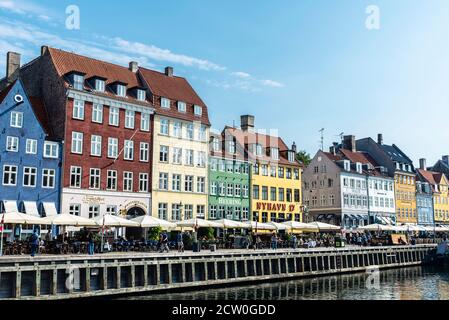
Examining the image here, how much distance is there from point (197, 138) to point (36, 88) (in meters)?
16.6

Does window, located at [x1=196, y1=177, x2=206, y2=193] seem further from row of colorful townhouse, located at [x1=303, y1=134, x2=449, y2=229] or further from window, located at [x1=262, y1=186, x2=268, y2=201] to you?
row of colorful townhouse, located at [x1=303, y1=134, x2=449, y2=229]

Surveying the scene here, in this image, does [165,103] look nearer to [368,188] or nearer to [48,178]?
[48,178]

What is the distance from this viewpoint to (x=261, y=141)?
64.8m

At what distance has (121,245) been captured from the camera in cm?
3612

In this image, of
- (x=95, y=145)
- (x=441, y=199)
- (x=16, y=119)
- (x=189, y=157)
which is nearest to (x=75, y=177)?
(x=95, y=145)

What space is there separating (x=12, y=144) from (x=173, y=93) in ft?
60.6

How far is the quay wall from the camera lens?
25.4m

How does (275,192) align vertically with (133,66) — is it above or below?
below

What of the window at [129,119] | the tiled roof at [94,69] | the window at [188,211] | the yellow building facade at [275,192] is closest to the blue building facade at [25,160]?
the tiled roof at [94,69]

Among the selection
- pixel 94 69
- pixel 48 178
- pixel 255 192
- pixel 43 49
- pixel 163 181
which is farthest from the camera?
pixel 255 192

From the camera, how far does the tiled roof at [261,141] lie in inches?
2417

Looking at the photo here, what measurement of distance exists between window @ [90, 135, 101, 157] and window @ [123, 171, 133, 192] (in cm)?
332

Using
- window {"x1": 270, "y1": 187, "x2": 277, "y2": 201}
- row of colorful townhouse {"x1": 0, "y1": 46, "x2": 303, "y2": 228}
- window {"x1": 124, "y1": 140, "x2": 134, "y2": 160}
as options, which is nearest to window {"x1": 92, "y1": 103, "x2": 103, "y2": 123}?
row of colorful townhouse {"x1": 0, "y1": 46, "x2": 303, "y2": 228}
